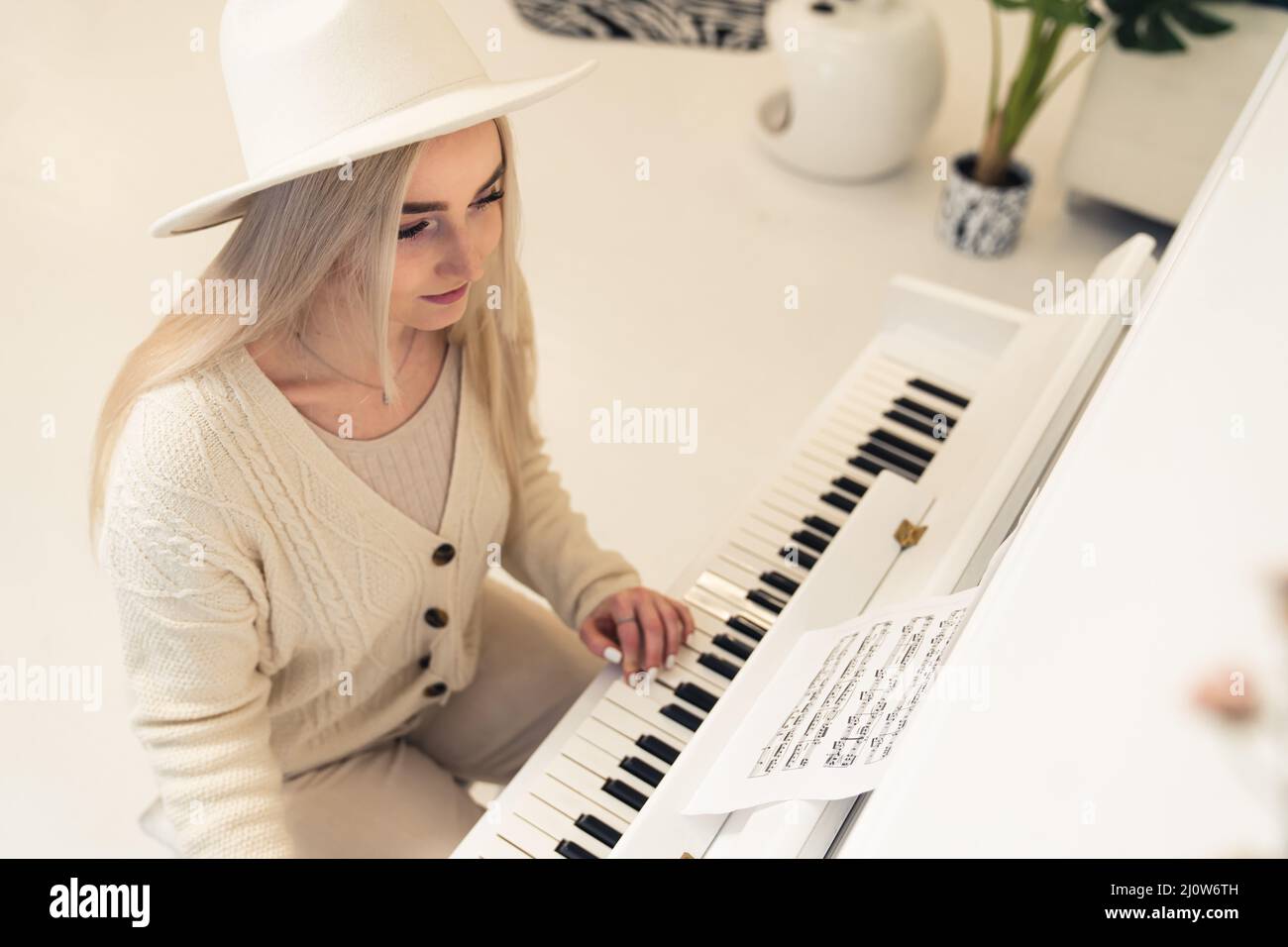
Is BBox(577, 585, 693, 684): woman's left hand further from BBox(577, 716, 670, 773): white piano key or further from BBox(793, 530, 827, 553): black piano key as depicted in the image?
BBox(793, 530, 827, 553): black piano key

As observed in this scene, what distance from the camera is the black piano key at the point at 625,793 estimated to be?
1366mm

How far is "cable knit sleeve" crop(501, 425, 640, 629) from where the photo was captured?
169 centimetres

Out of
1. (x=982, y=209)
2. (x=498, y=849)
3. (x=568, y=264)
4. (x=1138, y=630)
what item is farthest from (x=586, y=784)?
(x=982, y=209)

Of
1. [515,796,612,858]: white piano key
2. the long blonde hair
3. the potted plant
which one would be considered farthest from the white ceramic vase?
[515,796,612,858]: white piano key

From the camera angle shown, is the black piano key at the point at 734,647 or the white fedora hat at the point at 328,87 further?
the black piano key at the point at 734,647

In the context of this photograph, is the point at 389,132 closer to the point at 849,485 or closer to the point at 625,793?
the point at 625,793

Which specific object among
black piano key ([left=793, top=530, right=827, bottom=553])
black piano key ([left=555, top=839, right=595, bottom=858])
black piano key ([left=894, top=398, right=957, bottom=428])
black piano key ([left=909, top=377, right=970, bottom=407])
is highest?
black piano key ([left=909, top=377, right=970, bottom=407])

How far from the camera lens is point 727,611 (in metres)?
1.60

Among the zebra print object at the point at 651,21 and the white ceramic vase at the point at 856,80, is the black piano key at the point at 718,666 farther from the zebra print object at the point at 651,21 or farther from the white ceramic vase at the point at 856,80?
the zebra print object at the point at 651,21

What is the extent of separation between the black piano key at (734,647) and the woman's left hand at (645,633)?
0.14ft

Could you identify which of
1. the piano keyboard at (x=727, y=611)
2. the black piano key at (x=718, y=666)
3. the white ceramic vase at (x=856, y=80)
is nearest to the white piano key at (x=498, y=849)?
the piano keyboard at (x=727, y=611)

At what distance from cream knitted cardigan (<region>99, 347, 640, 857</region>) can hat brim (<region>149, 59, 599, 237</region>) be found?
6.6 inches

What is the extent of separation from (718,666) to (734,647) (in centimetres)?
4
